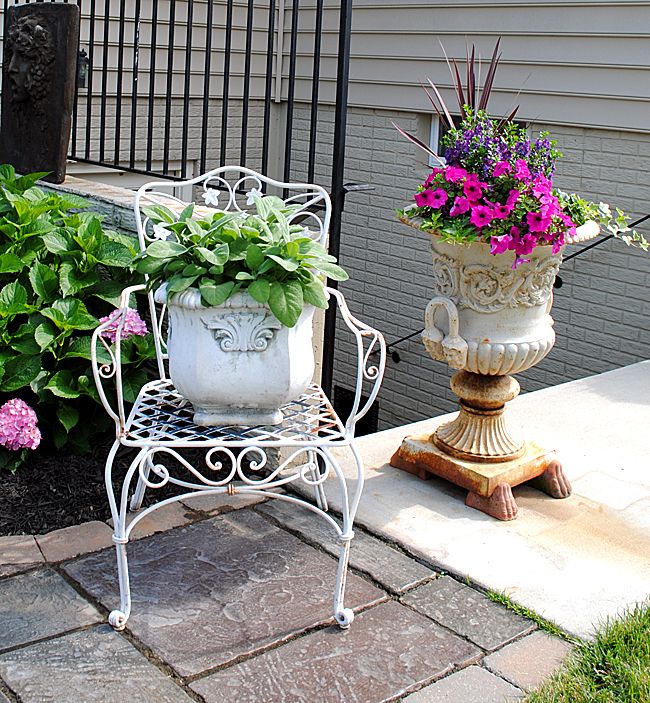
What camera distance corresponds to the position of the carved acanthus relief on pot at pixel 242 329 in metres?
2.37

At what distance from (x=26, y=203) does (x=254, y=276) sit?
1.43 meters

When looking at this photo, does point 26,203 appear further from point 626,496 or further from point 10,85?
point 626,496

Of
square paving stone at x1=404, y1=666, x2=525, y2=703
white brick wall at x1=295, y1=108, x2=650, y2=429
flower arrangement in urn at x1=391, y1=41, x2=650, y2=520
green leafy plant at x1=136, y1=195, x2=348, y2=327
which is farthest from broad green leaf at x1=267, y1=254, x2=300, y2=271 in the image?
white brick wall at x1=295, y1=108, x2=650, y2=429

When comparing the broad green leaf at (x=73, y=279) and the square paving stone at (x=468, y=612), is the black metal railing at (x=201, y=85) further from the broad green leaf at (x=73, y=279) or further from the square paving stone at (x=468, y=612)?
the square paving stone at (x=468, y=612)

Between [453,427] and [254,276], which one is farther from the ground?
[254,276]

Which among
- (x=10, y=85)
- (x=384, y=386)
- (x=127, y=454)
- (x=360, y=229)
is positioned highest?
(x=10, y=85)

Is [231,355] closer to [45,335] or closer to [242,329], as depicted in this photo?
[242,329]

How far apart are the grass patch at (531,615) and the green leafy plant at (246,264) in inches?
34.1

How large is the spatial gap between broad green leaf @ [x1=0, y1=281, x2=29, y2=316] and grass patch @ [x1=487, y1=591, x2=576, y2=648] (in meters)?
1.67

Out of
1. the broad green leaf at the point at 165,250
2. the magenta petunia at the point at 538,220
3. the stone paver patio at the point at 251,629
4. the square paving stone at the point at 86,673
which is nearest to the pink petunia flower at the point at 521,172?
the magenta petunia at the point at 538,220

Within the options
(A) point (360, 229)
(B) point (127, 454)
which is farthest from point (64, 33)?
(A) point (360, 229)

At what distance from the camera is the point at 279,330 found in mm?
2400

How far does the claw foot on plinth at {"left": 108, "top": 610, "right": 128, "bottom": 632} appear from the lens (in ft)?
7.52

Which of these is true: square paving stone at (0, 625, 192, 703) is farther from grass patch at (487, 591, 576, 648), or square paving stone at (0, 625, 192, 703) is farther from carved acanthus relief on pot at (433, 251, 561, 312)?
carved acanthus relief on pot at (433, 251, 561, 312)
